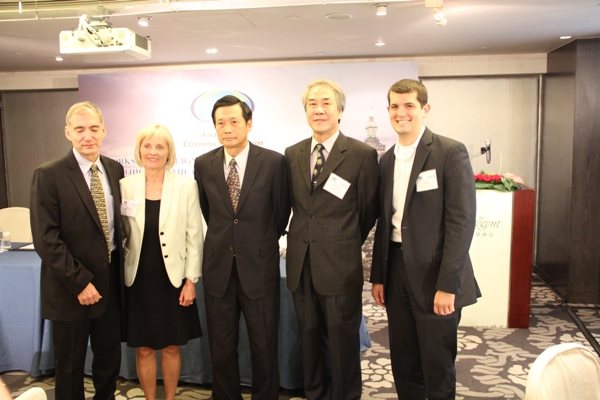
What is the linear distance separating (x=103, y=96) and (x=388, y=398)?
5.30 m

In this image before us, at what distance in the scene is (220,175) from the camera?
8.49ft

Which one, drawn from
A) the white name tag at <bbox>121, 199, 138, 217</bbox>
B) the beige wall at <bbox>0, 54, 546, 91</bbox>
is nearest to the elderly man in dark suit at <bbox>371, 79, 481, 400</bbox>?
the white name tag at <bbox>121, 199, 138, 217</bbox>

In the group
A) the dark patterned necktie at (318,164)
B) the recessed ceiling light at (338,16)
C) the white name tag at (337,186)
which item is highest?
the recessed ceiling light at (338,16)

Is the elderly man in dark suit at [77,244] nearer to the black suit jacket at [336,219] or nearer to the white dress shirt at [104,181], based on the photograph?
the white dress shirt at [104,181]

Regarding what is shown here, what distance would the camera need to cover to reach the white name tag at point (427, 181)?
231 cm

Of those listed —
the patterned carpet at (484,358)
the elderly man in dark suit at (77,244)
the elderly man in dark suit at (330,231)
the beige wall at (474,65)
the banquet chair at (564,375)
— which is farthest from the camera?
the beige wall at (474,65)

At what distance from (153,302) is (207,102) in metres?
4.14

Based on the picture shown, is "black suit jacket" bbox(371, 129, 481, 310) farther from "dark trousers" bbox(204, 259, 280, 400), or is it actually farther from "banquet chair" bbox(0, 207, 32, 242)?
"banquet chair" bbox(0, 207, 32, 242)

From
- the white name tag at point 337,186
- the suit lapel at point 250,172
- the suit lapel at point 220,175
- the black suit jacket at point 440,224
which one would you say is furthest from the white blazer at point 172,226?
the black suit jacket at point 440,224

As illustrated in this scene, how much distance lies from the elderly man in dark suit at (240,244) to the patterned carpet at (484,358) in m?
0.56

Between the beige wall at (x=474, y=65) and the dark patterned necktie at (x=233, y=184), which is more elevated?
the beige wall at (x=474, y=65)

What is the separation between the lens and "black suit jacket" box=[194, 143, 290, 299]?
2537mm

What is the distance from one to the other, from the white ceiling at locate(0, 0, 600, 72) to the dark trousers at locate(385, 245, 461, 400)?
2.17m

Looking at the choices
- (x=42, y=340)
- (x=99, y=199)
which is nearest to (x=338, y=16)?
(x=99, y=199)
